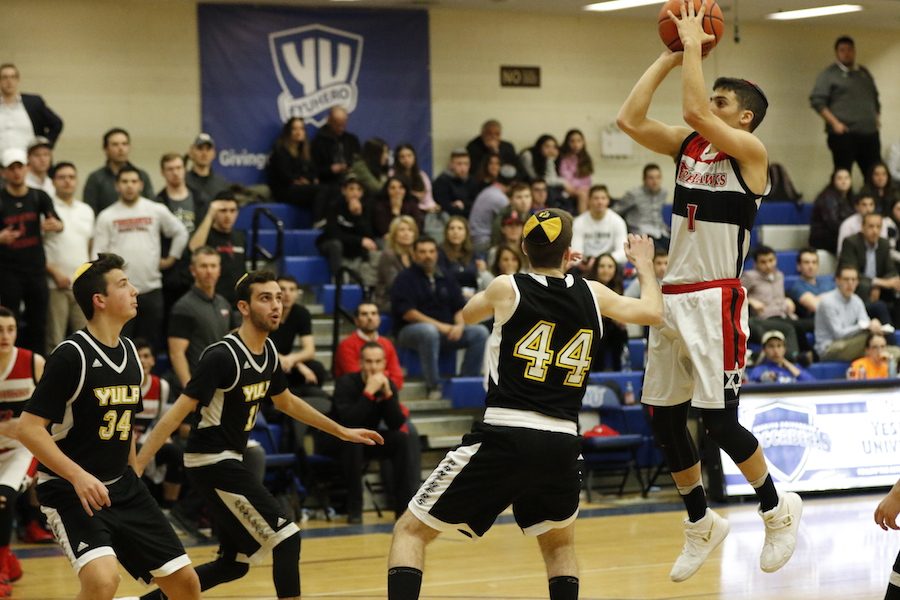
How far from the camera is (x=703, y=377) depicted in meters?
6.22

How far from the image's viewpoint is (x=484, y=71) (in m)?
17.6

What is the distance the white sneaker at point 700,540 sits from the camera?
6590 millimetres

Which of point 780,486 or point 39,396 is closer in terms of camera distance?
point 39,396

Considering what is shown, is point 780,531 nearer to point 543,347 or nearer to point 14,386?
point 543,347

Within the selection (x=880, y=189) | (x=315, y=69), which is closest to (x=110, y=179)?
(x=315, y=69)

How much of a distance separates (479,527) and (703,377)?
129 cm

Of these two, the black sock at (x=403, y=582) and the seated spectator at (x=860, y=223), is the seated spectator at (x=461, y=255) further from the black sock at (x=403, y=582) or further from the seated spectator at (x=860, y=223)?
the black sock at (x=403, y=582)

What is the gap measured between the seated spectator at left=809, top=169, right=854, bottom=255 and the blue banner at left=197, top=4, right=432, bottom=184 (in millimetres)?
4800

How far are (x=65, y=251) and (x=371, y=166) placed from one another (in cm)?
424

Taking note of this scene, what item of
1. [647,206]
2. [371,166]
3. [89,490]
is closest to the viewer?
[89,490]

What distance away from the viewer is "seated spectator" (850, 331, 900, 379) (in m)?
13.1

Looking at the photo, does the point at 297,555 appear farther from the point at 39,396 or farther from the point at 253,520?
the point at 39,396

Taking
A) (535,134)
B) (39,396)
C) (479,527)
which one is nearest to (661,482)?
(535,134)

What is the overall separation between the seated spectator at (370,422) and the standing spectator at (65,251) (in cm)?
241
